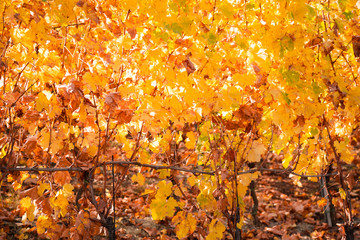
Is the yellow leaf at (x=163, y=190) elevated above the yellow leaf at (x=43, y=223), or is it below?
above

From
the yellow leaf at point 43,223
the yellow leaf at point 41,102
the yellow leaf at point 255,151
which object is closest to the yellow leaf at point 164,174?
the yellow leaf at point 255,151

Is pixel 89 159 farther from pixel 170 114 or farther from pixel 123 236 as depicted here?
pixel 123 236

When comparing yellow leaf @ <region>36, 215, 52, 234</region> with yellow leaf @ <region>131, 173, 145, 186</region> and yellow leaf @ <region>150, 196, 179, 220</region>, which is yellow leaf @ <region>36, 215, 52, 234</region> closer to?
yellow leaf @ <region>131, 173, 145, 186</region>

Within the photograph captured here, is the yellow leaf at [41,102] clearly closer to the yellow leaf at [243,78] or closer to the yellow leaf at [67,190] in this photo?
the yellow leaf at [67,190]

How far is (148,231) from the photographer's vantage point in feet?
11.9

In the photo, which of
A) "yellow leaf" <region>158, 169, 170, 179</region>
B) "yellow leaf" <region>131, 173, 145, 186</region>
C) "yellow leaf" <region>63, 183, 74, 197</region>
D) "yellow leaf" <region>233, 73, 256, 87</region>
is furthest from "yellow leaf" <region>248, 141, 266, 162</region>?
"yellow leaf" <region>63, 183, 74, 197</region>

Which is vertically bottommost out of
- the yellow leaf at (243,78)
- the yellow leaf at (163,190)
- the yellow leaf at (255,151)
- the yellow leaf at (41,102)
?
the yellow leaf at (163,190)

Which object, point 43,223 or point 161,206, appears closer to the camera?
point 161,206

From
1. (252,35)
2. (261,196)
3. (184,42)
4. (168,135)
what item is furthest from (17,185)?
(261,196)

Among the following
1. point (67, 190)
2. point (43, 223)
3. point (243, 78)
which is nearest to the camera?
point (243, 78)

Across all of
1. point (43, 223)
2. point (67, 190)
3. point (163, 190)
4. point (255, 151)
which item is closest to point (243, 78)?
point (255, 151)

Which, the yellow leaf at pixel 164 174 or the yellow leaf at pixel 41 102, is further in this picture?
the yellow leaf at pixel 164 174

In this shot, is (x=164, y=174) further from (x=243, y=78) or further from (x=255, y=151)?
(x=243, y=78)

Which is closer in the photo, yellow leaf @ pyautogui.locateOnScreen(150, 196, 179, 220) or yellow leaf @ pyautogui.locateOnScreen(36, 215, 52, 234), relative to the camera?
yellow leaf @ pyautogui.locateOnScreen(150, 196, 179, 220)
